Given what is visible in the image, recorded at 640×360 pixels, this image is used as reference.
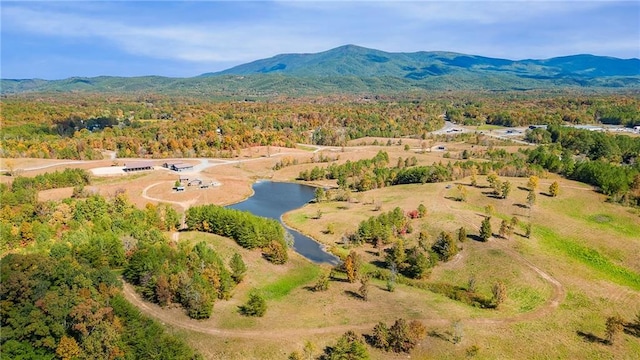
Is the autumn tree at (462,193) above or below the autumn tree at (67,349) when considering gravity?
below

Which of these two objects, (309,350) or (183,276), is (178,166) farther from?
(309,350)

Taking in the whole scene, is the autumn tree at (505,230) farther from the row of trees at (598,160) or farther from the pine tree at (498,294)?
the row of trees at (598,160)

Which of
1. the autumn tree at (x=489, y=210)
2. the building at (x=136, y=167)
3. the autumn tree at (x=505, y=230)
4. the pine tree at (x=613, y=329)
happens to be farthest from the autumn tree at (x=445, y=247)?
the building at (x=136, y=167)

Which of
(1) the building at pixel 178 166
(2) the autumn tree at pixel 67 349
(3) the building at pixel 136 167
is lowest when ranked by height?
(1) the building at pixel 178 166

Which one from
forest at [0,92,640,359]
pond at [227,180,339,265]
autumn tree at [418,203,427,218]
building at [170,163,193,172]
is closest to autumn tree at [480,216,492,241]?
forest at [0,92,640,359]

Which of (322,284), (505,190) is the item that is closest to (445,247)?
(322,284)

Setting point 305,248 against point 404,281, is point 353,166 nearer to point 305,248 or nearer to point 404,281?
point 305,248
